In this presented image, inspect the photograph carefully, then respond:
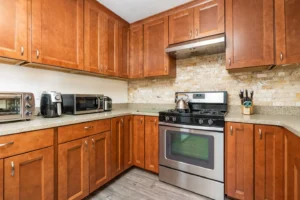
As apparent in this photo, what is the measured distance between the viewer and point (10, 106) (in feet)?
4.14

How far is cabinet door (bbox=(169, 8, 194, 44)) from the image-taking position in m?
2.01

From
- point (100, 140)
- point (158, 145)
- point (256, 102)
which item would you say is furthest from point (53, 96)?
point (256, 102)

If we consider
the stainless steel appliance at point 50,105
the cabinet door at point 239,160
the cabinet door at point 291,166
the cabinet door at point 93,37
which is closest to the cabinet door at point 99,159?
the stainless steel appliance at point 50,105

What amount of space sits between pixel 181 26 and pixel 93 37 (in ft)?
4.12

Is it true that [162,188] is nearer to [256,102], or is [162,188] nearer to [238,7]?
[256,102]

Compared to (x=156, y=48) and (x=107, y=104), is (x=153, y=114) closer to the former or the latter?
(x=107, y=104)

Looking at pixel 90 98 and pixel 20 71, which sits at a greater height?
pixel 20 71

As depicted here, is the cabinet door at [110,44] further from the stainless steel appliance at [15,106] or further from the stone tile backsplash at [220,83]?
the stainless steel appliance at [15,106]

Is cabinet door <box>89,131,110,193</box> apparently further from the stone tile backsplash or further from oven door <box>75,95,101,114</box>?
the stone tile backsplash

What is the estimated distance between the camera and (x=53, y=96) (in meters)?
1.55

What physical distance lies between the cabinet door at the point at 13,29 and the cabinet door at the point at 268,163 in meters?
2.39

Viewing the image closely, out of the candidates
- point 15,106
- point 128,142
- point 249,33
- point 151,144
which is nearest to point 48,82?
point 15,106

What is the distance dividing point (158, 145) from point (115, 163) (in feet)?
2.08

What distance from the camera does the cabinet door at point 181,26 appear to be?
6.58 feet
